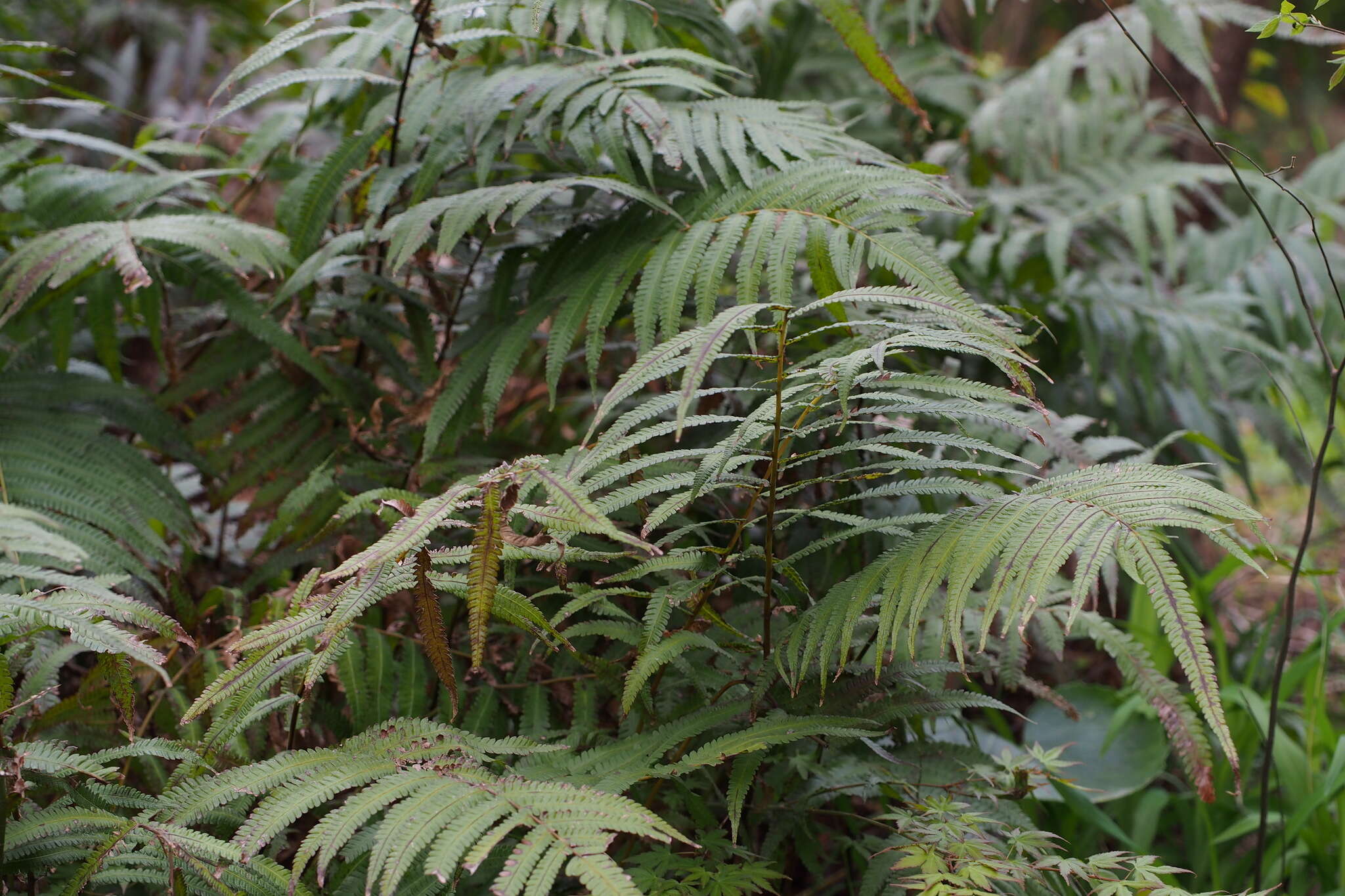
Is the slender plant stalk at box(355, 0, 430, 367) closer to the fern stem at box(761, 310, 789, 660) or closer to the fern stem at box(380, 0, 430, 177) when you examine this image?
the fern stem at box(380, 0, 430, 177)

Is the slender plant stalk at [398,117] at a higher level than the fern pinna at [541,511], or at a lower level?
higher

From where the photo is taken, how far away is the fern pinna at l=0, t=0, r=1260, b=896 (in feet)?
2.74

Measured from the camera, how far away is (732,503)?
51.0 inches

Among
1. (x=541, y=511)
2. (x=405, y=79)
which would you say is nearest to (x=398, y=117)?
(x=405, y=79)

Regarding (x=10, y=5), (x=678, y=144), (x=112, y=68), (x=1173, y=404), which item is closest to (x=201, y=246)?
(x=678, y=144)

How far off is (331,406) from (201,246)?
0.36 meters

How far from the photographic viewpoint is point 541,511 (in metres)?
0.85

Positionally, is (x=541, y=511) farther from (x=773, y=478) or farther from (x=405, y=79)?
(x=405, y=79)

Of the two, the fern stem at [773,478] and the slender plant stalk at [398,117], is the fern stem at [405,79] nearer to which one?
the slender plant stalk at [398,117]

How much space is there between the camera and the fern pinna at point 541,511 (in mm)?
834

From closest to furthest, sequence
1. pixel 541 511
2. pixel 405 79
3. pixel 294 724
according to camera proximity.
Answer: pixel 541 511
pixel 294 724
pixel 405 79

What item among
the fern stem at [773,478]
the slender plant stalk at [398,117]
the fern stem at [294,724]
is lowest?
the fern stem at [294,724]

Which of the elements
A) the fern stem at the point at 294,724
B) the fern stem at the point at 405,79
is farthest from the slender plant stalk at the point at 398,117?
the fern stem at the point at 294,724

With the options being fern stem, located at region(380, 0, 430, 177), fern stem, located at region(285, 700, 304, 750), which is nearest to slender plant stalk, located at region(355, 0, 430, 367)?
fern stem, located at region(380, 0, 430, 177)
